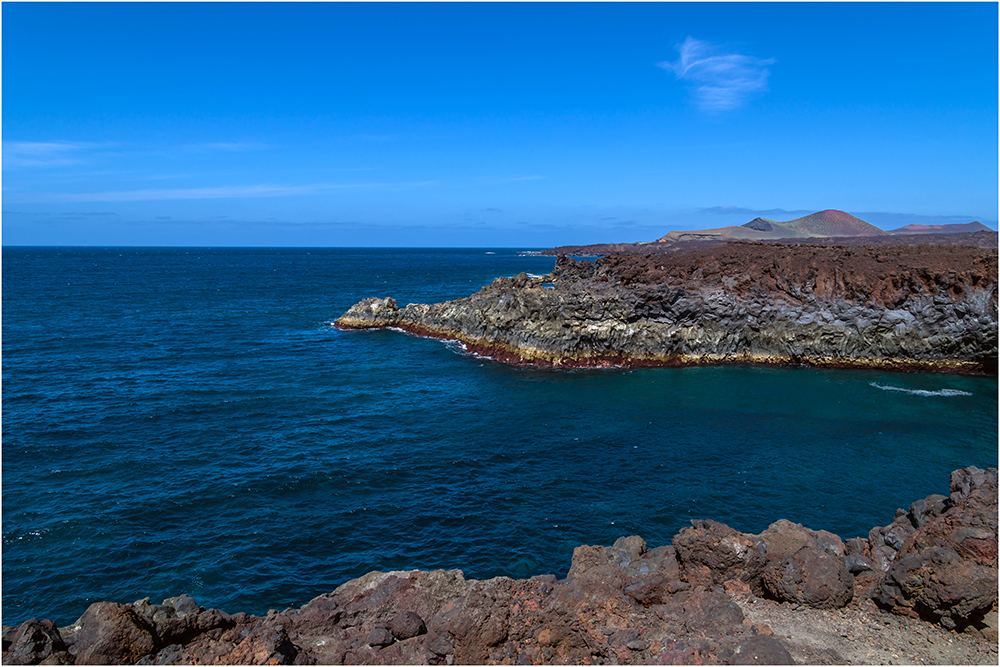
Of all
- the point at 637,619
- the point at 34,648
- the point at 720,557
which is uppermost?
the point at 34,648

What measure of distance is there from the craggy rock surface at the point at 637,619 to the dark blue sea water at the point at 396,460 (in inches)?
257

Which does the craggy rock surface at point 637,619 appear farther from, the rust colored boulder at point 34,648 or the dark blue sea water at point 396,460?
the dark blue sea water at point 396,460

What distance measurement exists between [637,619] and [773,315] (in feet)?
151

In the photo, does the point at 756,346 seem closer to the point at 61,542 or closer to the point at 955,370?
the point at 955,370

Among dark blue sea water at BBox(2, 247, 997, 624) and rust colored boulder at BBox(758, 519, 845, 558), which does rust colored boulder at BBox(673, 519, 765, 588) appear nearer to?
rust colored boulder at BBox(758, 519, 845, 558)

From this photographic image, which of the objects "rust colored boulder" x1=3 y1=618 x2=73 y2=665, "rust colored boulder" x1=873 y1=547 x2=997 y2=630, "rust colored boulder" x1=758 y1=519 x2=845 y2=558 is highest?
"rust colored boulder" x1=3 y1=618 x2=73 y2=665

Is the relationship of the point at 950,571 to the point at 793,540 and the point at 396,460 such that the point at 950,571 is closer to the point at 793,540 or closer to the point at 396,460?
the point at 793,540

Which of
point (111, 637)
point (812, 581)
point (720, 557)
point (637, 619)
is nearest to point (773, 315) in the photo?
point (720, 557)

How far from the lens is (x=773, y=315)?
2088 inches

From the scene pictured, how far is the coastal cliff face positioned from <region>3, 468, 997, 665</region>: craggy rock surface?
1458 inches

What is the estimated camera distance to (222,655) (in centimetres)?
1178

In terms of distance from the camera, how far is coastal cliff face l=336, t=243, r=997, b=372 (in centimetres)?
4947

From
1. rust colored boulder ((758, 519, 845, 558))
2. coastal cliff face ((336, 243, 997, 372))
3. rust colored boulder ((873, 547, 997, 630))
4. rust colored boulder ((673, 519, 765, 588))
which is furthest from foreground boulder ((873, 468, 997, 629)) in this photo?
coastal cliff face ((336, 243, 997, 372))

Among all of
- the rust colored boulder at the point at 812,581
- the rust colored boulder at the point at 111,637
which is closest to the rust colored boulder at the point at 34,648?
the rust colored boulder at the point at 111,637
